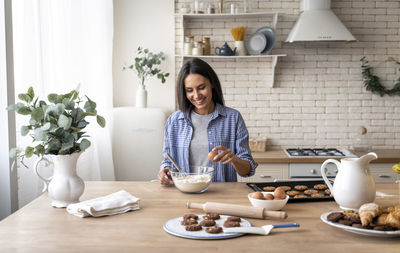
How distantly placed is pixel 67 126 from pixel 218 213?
74cm

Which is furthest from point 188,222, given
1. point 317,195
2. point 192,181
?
point 317,195

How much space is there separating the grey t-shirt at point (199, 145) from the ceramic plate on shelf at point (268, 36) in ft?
6.13

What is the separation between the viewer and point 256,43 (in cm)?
445

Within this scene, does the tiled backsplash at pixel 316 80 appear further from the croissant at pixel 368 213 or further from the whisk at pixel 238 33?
the croissant at pixel 368 213

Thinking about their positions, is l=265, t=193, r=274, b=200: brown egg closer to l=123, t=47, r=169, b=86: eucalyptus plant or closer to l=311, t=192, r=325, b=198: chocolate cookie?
l=311, t=192, r=325, b=198: chocolate cookie

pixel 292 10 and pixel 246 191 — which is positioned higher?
pixel 292 10

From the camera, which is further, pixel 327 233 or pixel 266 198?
pixel 266 198

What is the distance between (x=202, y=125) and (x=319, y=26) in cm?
200

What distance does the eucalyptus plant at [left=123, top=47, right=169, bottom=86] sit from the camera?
4441 millimetres

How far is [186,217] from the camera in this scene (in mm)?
1773

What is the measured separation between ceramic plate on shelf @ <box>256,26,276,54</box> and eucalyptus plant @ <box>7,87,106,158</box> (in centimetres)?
278

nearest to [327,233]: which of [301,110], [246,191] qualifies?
[246,191]

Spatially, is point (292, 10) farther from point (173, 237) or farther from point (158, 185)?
point (173, 237)

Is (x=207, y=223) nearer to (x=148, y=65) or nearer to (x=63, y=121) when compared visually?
(x=63, y=121)
